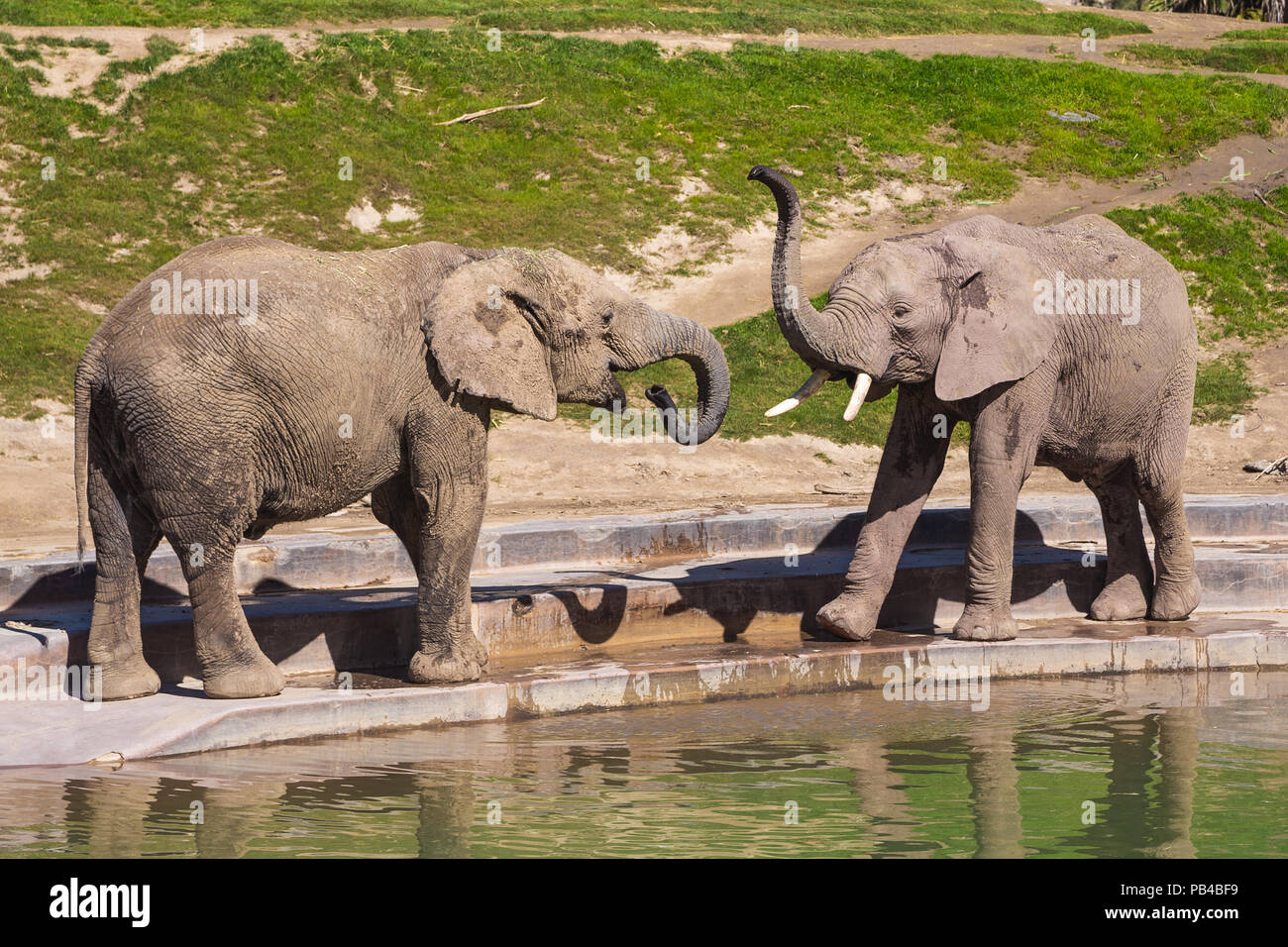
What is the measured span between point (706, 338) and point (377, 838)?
12.2ft

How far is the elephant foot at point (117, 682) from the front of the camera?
9008 millimetres

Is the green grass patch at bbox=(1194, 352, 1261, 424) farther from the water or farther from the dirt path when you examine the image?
the water

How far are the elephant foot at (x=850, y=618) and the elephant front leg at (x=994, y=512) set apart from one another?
567 mm

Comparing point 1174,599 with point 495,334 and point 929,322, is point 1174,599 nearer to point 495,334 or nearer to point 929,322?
point 929,322

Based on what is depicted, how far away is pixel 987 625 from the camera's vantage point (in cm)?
1069

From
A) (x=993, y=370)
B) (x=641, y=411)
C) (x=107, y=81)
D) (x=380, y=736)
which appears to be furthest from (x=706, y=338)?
(x=107, y=81)

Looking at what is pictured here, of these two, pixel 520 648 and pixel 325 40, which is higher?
pixel 325 40

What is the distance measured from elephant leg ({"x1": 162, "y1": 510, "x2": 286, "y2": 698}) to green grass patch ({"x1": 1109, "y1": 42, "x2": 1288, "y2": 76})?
33330mm

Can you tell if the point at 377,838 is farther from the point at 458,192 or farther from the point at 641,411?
the point at 458,192

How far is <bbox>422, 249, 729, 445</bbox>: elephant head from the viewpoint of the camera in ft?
30.2

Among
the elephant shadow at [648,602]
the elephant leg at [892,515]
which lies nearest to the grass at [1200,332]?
the elephant shadow at [648,602]

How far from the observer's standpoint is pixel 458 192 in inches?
1106

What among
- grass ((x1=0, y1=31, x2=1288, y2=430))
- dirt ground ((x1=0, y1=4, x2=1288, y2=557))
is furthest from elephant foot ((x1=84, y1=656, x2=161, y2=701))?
grass ((x1=0, y1=31, x2=1288, y2=430))

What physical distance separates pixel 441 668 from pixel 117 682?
1757 millimetres
